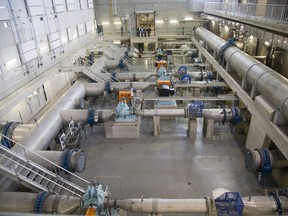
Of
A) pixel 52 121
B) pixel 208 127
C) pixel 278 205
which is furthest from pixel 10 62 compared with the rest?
pixel 278 205

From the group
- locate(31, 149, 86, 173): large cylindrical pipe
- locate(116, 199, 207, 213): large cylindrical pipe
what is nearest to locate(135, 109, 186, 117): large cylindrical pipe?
locate(31, 149, 86, 173): large cylindrical pipe

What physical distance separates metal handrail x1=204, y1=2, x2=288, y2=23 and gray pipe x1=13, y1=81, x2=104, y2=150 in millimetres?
10222

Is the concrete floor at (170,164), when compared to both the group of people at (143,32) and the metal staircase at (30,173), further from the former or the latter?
the group of people at (143,32)

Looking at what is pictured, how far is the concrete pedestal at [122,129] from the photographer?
11.9 m

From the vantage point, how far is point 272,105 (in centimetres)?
874

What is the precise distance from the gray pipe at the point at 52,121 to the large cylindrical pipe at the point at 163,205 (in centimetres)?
485

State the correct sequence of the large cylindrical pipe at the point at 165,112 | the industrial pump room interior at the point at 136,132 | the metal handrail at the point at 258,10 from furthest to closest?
the large cylindrical pipe at the point at 165,112
the metal handrail at the point at 258,10
the industrial pump room interior at the point at 136,132

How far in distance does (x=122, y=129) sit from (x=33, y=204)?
6.06 m

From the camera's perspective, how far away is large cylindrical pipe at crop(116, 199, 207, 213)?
6015 millimetres

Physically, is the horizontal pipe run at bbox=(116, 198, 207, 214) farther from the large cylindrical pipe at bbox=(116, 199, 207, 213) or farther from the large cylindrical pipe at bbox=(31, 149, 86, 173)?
the large cylindrical pipe at bbox=(31, 149, 86, 173)

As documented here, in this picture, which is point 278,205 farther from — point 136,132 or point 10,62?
point 10,62

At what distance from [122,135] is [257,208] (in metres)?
7.44

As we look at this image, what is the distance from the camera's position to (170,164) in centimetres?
1018

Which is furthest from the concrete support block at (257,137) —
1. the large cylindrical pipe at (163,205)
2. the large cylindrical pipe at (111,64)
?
the large cylindrical pipe at (111,64)
